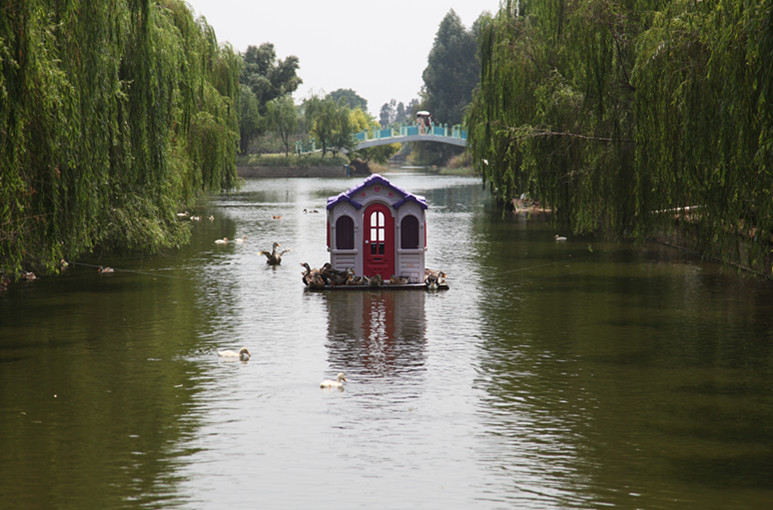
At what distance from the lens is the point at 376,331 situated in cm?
1898

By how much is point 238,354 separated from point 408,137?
101081mm

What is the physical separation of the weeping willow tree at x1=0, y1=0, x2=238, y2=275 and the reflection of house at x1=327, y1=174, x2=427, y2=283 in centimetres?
562

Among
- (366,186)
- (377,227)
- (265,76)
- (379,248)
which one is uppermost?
(265,76)

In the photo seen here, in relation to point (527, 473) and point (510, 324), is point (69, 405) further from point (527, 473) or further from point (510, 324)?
point (510, 324)

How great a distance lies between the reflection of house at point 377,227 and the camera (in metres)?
24.5

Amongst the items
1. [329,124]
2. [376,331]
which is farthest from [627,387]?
[329,124]

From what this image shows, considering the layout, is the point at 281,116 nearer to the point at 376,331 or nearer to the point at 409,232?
the point at 409,232

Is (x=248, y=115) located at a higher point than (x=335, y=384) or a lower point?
higher

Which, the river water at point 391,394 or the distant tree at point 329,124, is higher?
the distant tree at point 329,124

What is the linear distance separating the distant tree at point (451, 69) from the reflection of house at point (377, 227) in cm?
11113

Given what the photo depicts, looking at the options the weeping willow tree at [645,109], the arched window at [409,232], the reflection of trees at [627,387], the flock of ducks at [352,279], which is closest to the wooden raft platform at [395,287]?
the flock of ducks at [352,279]

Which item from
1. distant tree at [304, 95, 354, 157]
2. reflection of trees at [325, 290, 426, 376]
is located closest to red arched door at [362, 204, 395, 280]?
reflection of trees at [325, 290, 426, 376]

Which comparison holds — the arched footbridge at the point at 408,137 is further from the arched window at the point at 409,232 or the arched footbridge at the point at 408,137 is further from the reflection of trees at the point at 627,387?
the reflection of trees at the point at 627,387

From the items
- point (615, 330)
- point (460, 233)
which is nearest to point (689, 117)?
point (615, 330)
